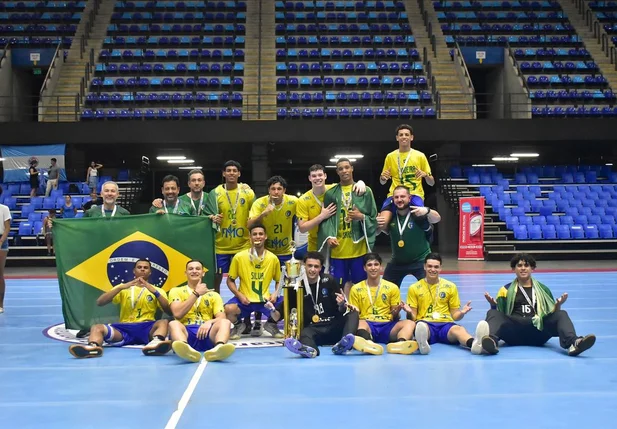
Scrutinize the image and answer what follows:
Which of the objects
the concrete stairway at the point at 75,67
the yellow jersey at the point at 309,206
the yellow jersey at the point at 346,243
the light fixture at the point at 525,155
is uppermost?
the concrete stairway at the point at 75,67

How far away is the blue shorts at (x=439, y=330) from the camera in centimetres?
702

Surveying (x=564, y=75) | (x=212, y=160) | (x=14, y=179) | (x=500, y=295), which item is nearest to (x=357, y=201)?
(x=500, y=295)

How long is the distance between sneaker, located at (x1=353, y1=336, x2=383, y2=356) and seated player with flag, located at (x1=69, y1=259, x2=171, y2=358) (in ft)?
6.01

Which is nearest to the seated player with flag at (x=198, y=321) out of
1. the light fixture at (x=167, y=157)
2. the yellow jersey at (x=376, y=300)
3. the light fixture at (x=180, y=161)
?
the yellow jersey at (x=376, y=300)

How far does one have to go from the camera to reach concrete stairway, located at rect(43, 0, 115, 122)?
24516 mm

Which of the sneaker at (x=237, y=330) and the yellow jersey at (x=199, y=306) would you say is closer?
the yellow jersey at (x=199, y=306)

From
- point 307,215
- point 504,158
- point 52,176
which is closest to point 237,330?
point 307,215

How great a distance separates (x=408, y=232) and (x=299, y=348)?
2.14m

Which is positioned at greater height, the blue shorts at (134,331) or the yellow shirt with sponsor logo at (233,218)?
the yellow shirt with sponsor logo at (233,218)

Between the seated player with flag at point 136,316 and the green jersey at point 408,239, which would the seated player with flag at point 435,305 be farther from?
the seated player with flag at point 136,316

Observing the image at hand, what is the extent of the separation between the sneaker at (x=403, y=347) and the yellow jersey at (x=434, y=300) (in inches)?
23.5

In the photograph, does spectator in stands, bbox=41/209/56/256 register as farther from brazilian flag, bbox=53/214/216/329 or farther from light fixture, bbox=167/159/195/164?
brazilian flag, bbox=53/214/216/329

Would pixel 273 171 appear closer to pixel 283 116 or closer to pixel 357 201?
pixel 283 116

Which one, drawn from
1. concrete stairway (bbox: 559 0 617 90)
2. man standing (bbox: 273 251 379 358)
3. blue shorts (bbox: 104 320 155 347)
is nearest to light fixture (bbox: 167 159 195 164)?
concrete stairway (bbox: 559 0 617 90)
